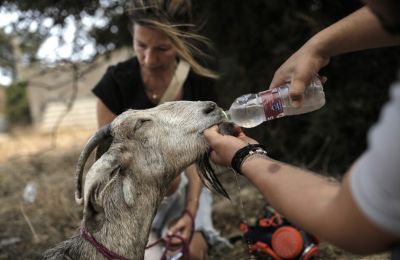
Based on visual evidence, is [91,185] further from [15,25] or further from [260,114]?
[15,25]

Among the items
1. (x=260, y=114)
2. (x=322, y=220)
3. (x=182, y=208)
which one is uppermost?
(x=322, y=220)

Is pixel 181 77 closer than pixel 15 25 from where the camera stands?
Yes

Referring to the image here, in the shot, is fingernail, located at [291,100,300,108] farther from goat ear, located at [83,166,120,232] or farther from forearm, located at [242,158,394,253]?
goat ear, located at [83,166,120,232]

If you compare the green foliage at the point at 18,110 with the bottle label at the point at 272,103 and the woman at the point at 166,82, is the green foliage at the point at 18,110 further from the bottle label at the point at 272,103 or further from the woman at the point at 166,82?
the bottle label at the point at 272,103

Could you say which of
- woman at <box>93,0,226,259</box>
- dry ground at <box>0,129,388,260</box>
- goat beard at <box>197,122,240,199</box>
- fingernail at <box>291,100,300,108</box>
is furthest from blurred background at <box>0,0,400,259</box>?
fingernail at <box>291,100,300,108</box>

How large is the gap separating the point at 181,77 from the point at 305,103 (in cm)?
138

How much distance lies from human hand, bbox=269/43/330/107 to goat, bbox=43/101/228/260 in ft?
1.31

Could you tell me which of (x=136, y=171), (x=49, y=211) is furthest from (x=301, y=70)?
(x=49, y=211)

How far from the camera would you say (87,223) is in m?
2.62

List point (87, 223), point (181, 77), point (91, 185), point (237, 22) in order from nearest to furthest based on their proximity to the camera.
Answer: point (91, 185) → point (87, 223) → point (181, 77) → point (237, 22)

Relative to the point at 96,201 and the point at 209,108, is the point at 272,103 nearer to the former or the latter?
the point at 209,108

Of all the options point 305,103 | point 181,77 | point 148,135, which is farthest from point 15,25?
point 305,103

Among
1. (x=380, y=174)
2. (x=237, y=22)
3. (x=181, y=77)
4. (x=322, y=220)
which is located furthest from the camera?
(x=237, y=22)

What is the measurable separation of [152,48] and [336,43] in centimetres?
165
